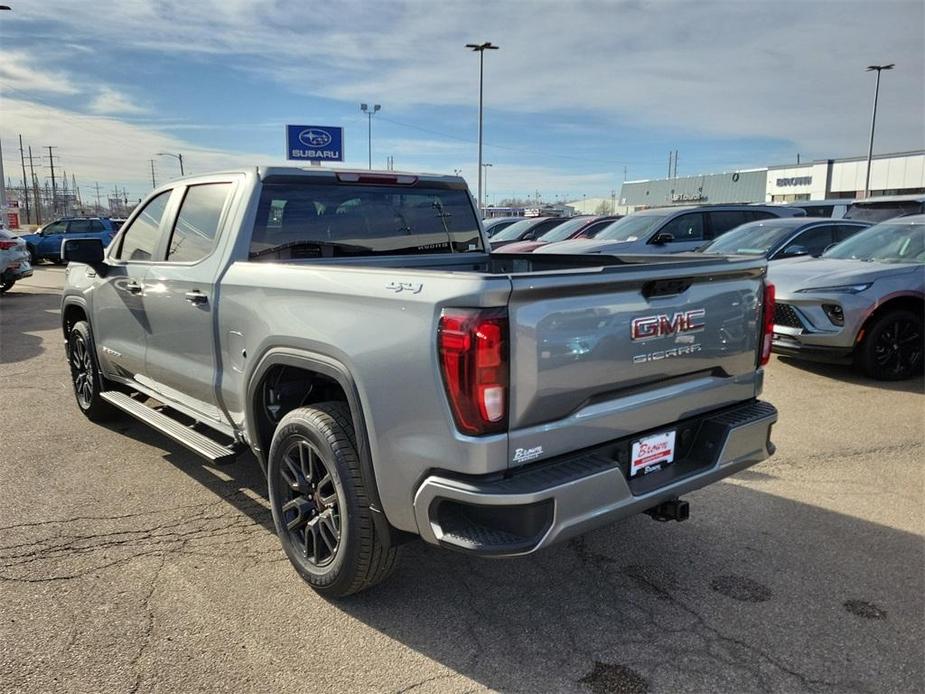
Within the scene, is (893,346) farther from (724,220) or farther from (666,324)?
(724,220)

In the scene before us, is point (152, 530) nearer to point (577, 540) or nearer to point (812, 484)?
point (577, 540)

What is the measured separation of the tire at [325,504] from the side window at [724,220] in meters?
10.9

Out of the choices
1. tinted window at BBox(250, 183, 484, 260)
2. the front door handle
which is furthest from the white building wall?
the front door handle

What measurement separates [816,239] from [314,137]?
68.3 ft

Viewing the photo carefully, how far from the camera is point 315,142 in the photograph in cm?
2683

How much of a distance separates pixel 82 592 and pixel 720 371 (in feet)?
10.3

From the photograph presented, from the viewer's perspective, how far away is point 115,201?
116 m

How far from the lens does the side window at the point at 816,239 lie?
33.4 feet

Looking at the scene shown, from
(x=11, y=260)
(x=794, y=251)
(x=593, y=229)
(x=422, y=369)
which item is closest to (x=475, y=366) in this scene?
(x=422, y=369)

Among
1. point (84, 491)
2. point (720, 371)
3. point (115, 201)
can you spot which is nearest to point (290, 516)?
point (84, 491)

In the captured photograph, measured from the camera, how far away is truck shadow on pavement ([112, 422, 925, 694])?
266 centimetres

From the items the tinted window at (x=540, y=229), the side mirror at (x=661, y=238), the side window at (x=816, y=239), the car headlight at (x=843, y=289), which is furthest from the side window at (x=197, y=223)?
the tinted window at (x=540, y=229)

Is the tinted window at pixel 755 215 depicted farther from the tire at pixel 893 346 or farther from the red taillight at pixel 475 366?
the red taillight at pixel 475 366

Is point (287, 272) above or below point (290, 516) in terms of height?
above
